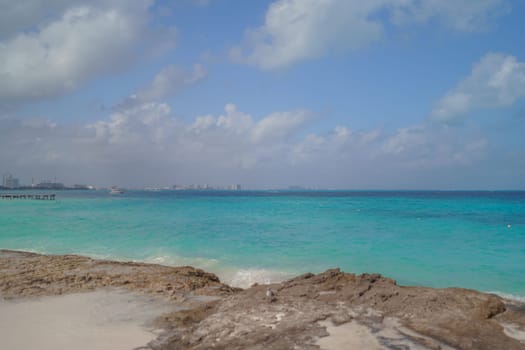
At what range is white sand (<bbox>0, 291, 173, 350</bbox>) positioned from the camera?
5559 mm

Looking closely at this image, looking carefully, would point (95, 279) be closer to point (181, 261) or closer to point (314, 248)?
point (181, 261)

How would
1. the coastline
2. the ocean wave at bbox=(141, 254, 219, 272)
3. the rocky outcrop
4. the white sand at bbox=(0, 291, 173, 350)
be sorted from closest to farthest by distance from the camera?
the coastline → the white sand at bbox=(0, 291, 173, 350) → the rocky outcrop → the ocean wave at bbox=(141, 254, 219, 272)

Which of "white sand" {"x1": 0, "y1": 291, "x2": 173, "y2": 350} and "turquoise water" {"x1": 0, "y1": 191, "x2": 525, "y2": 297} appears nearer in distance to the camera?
"white sand" {"x1": 0, "y1": 291, "x2": 173, "y2": 350}

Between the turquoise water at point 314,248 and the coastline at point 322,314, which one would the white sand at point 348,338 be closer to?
the coastline at point 322,314

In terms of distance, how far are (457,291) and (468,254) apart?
1068cm

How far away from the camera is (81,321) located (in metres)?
6.50

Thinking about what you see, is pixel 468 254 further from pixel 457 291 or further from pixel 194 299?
pixel 194 299

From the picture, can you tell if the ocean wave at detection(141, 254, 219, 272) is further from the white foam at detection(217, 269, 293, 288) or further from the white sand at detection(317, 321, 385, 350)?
the white sand at detection(317, 321, 385, 350)

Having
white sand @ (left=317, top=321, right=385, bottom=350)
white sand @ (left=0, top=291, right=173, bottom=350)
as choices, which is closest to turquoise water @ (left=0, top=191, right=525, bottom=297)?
white sand @ (left=0, top=291, right=173, bottom=350)

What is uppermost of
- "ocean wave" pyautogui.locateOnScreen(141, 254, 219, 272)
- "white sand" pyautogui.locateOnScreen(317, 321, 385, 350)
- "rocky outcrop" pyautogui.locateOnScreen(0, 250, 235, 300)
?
"white sand" pyautogui.locateOnScreen(317, 321, 385, 350)

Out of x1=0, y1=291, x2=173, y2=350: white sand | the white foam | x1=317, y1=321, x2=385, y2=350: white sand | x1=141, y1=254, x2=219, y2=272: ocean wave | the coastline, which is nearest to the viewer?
x1=317, y1=321, x2=385, y2=350: white sand

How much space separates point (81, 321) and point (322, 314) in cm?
447

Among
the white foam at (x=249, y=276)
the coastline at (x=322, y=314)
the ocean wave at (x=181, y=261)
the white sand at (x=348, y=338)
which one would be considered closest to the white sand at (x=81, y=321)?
the coastline at (x=322, y=314)

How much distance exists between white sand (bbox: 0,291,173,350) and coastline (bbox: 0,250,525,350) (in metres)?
0.30
